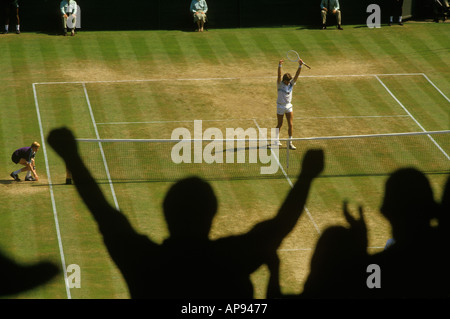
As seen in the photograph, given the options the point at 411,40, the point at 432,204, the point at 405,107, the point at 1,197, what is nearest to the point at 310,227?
the point at 1,197

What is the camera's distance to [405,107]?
78.0 feet

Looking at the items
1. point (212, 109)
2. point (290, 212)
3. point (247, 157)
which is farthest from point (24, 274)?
point (212, 109)

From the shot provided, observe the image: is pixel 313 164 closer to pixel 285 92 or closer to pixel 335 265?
pixel 335 265

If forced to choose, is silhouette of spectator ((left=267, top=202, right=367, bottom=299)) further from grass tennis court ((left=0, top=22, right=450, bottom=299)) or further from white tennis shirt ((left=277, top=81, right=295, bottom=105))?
white tennis shirt ((left=277, top=81, right=295, bottom=105))

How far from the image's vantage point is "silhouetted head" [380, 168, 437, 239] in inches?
119

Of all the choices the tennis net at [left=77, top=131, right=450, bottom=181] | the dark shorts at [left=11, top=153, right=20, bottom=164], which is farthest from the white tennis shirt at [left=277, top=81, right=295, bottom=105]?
the dark shorts at [left=11, top=153, right=20, bottom=164]

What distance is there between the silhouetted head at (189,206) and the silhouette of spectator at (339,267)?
351 mm

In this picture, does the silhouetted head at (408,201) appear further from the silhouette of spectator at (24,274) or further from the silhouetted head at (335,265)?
the silhouette of spectator at (24,274)

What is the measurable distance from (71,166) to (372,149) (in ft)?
55.7

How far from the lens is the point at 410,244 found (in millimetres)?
3055

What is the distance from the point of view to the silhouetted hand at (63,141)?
9.13ft

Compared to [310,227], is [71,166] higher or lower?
higher

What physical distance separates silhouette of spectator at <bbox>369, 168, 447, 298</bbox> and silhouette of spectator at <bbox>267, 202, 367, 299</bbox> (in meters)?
0.06
